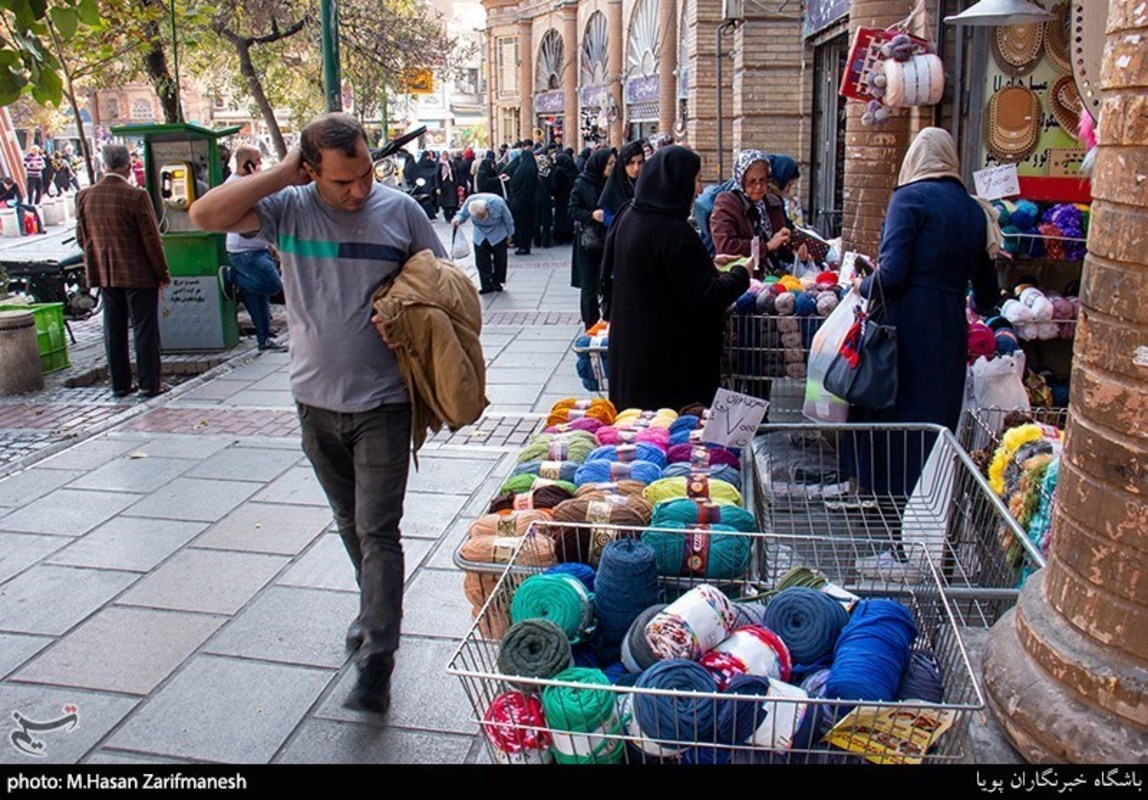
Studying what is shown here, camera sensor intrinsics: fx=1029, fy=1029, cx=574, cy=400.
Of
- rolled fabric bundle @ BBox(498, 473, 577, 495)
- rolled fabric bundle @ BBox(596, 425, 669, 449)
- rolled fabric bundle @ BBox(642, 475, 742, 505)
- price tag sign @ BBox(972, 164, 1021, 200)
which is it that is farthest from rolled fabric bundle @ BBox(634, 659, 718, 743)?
price tag sign @ BBox(972, 164, 1021, 200)

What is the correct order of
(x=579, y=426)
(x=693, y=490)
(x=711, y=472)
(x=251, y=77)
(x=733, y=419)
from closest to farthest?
(x=693, y=490), (x=711, y=472), (x=733, y=419), (x=579, y=426), (x=251, y=77)

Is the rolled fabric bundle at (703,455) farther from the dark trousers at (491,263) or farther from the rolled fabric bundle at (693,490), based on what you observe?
the dark trousers at (491,263)

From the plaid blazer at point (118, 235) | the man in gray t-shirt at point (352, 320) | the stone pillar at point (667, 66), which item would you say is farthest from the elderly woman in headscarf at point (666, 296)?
the stone pillar at point (667, 66)

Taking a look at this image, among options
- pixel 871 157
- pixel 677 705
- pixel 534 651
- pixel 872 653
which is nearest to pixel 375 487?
pixel 534 651

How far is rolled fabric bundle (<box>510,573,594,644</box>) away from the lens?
2.48 meters

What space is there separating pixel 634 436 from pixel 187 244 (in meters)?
7.39

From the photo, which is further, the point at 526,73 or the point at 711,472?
the point at 526,73

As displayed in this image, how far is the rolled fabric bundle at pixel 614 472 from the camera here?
133 inches

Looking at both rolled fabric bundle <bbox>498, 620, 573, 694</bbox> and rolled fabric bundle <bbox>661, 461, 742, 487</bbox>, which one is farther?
rolled fabric bundle <bbox>661, 461, 742, 487</bbox>

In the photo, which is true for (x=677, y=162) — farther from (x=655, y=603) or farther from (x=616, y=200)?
(x=616, y=200)

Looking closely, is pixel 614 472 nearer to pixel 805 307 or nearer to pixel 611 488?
pixel 611 488

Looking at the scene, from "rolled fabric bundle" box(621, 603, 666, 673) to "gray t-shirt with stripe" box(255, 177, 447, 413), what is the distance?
1.50 meters

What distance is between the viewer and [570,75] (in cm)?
3062

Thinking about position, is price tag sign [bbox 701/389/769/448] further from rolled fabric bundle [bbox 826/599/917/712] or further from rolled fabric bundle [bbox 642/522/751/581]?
rolled fabric bundle [bbox 826/599/917/712]
